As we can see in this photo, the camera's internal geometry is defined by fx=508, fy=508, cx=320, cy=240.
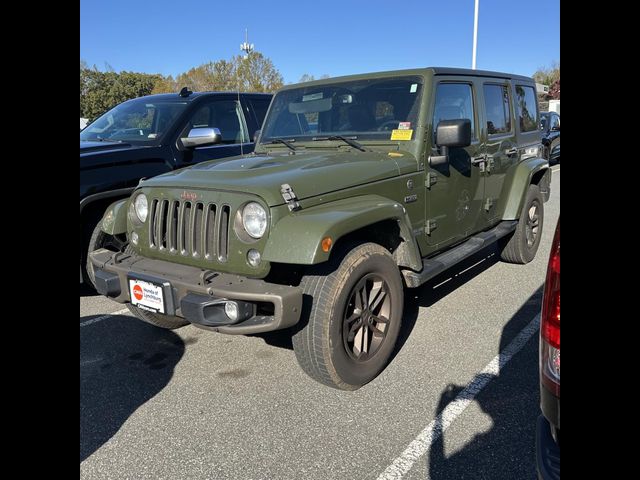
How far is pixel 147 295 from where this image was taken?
3127mm

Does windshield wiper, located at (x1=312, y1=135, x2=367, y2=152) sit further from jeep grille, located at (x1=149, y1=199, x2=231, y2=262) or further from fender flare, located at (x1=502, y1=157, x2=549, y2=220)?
fender flare, located at (x1=502, y1=157, x2=549, y2=220)

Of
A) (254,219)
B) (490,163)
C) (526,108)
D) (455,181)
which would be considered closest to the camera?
(254,219)

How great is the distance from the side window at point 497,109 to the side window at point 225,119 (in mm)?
2774

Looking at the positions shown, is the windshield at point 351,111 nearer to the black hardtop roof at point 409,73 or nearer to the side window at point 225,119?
the black hardtop roof at point 409,73

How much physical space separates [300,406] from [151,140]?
3.49m

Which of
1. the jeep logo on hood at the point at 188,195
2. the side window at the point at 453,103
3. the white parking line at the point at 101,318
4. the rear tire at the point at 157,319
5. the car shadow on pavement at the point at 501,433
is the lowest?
the car shadow on pavement at the point at 501,433

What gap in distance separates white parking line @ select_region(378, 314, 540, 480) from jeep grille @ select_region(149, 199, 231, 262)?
1.46 metres

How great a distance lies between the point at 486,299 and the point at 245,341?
228 centimetres

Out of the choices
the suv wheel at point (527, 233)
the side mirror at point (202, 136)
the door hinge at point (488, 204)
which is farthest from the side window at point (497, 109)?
the side mirror at point (202, 136)

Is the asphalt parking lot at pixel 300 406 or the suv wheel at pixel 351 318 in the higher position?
the suv wheel at pixel 351 318

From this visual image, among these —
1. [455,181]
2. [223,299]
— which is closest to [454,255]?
[455,181]

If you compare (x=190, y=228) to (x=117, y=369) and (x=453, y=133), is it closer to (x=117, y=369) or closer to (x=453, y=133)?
(x=117, y=369)

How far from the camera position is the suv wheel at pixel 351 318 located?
2955 mm
